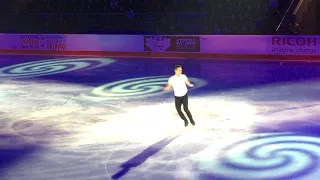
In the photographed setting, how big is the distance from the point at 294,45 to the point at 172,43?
20.8 ft

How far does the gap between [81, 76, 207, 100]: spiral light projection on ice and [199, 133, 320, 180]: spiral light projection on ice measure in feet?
20.0

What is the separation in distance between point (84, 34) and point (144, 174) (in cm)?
1919

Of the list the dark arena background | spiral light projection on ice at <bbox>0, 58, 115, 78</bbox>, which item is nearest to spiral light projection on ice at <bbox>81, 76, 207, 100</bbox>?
the dark arena background

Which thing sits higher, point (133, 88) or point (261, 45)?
point (261, 45)

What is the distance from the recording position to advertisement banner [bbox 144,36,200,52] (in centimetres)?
2469

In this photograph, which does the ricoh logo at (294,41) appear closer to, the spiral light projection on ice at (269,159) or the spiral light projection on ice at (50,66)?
the spiral light projection on ice at (50,66)

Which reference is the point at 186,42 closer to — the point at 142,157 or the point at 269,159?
the point at 142,157

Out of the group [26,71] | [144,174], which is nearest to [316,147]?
[144,174]

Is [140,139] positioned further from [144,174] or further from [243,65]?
[243,65]

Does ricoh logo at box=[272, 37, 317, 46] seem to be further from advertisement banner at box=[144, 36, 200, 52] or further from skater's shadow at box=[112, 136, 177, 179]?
skater's shadow at box=[112, 136, 177, 179]

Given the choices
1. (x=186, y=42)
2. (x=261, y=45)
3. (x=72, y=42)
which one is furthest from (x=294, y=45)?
(x=72, y=42)

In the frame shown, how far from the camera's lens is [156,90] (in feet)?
54.9

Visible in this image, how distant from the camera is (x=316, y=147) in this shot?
1005cm

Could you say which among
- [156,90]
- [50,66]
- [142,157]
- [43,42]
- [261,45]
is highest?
[43,42]
